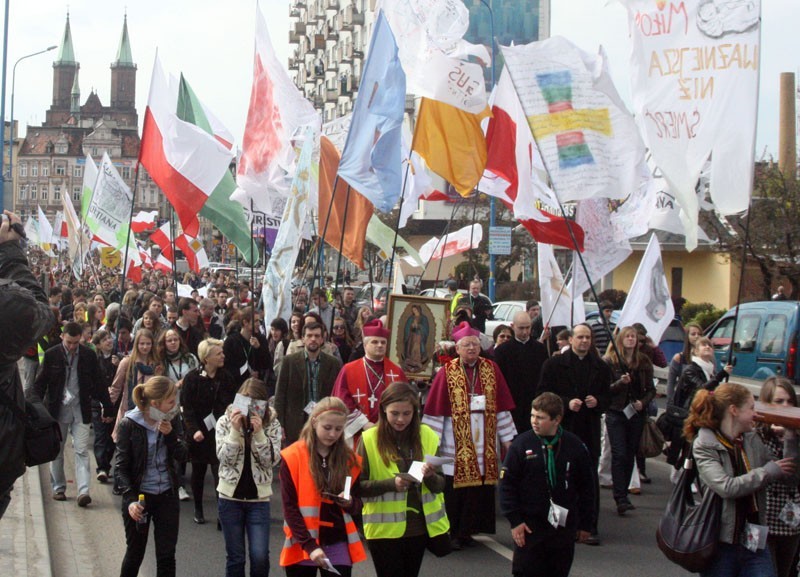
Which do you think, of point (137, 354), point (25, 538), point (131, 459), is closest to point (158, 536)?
point (131, 459)

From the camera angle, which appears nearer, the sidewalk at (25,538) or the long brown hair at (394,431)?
the long brown hair at (394,431)

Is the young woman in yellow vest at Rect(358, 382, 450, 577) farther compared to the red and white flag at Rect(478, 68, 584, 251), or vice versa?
the red and white flag at Rect(478, 68, 584, 251)

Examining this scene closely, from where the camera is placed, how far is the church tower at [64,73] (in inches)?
7136

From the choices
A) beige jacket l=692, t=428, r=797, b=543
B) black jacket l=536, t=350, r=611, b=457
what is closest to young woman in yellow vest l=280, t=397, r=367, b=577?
beige jacket l=692, t=428, r=797, b=543

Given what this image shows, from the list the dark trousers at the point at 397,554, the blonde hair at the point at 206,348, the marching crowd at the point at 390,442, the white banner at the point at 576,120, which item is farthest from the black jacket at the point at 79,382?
the dark trousers at the point at 397,554

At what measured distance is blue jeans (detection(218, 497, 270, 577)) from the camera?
6562 mm

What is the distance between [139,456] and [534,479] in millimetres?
2326

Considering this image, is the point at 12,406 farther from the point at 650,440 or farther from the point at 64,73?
the point at 64,73

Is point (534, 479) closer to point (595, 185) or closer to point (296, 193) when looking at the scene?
point (595, 185)

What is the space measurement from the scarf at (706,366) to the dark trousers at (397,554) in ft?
16.1

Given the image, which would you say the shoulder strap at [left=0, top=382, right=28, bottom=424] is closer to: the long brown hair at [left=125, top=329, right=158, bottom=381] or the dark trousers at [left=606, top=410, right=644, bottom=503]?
the long brown hair at [left=125, top=329, right=158, bottom=381]

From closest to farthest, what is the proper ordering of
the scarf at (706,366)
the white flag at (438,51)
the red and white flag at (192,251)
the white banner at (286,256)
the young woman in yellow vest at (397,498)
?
the young woman in yellow vest at (397,498) < the scarf at (706,366) < the white banner at (286,256) < the white flag at (438,51) < the red and white flag at (192,251)

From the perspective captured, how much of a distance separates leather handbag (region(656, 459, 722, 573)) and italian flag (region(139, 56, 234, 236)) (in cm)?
880

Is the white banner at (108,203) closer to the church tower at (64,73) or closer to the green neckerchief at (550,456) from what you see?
the green neckerchief at (550,456)
